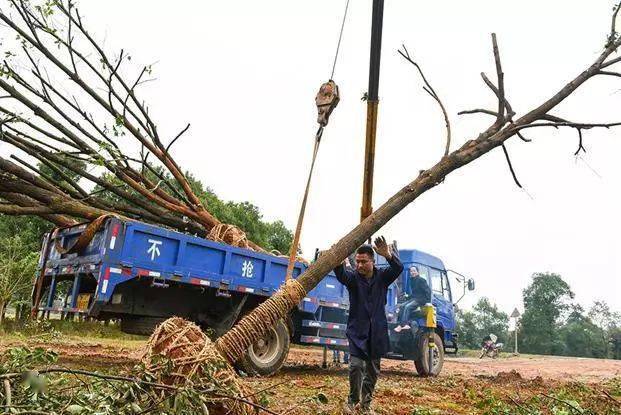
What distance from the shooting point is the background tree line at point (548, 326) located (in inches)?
1636

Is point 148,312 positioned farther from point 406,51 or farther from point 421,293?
point 421,293

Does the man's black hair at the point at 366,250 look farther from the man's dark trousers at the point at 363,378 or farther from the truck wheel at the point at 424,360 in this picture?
the truck wheel at the point at 424,360

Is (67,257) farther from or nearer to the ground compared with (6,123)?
nearer to the ground

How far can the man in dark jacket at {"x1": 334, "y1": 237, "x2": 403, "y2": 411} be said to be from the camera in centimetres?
454

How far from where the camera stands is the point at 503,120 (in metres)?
4.67

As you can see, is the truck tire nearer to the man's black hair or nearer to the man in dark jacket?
the man in dark jacket

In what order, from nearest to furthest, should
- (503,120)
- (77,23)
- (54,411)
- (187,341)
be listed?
(54,411)
(187,341)
(503,120)
(77,23)

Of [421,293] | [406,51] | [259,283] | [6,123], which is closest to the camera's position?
[406,51]

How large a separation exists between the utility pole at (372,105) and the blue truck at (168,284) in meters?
3.34

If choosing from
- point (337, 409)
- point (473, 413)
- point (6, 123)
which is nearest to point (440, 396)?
point (473, 413)

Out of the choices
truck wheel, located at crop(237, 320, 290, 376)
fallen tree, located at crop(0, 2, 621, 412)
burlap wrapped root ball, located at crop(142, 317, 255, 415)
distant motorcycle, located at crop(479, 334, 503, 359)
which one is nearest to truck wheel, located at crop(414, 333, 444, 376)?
truck wheel, located at crop(237, 320, 290, 376)

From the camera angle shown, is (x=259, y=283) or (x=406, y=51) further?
(x=259, y=283)

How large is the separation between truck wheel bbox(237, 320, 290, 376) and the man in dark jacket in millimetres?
2771

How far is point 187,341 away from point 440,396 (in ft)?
16.3
